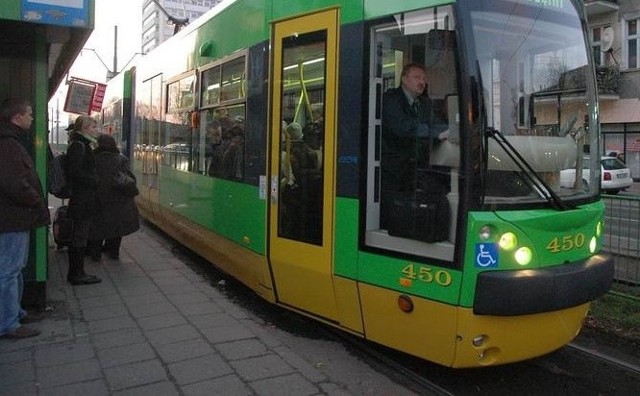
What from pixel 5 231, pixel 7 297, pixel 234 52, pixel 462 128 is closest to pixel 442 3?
pixel 462 128

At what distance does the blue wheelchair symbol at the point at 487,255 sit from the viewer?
138 inches

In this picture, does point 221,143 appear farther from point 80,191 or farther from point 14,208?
point 14,208

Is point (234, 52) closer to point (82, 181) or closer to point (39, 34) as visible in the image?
point (39, 34)

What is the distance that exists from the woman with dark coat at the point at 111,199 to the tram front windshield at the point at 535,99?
15.1ft

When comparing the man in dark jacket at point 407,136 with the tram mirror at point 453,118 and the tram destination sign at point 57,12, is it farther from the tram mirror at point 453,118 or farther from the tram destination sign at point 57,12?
the tram destination sign at point 57,12

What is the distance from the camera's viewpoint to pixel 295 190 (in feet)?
15.0

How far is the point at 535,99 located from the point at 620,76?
24442 mm

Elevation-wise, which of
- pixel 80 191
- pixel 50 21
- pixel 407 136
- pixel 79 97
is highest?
pixel 79 97

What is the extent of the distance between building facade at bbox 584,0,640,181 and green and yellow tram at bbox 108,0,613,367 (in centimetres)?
2299

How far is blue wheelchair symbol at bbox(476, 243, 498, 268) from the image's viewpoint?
351 cm

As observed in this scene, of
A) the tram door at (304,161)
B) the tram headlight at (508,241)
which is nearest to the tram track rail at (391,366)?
the tram door at (304,161)

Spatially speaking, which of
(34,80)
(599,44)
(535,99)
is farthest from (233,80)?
(599,44)

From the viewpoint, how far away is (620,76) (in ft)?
83.1

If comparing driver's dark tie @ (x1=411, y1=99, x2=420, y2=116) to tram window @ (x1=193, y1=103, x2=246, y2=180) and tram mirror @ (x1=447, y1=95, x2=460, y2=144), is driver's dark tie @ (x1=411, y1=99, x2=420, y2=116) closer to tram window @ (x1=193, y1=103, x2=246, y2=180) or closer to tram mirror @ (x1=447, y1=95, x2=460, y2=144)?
tram mirror @ (x1=447, y1=95, x2=460, y2=144)
